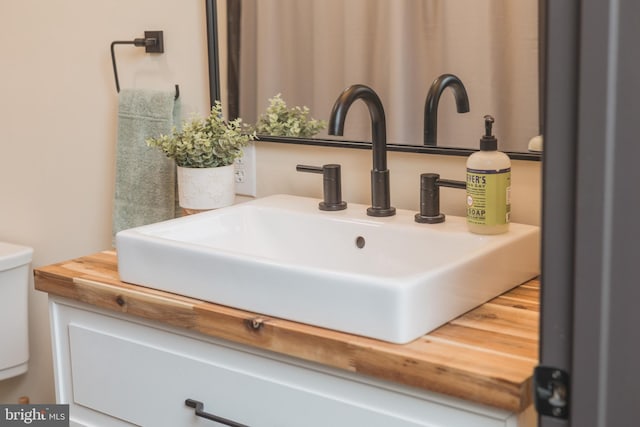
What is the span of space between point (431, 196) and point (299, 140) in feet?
1.31

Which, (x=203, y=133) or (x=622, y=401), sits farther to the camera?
(x=203, y=133)

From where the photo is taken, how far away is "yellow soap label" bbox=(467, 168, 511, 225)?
4.81 ft

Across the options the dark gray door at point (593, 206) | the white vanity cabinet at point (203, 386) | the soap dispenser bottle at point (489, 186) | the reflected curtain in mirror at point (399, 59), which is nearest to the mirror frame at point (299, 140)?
the reflected curtain in mirror at point (399, 59)

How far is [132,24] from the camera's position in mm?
2131

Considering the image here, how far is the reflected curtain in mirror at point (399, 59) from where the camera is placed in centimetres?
155

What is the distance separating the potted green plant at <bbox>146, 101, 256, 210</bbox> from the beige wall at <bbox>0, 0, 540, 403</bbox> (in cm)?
13

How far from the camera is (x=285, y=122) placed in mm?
1899

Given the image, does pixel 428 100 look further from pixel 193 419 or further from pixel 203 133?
pixel 193 419

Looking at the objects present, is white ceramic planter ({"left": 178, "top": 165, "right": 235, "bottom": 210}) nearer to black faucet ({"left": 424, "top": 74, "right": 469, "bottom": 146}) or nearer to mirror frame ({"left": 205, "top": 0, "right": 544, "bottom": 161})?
mirror frame ({"left": 205, "top": 0, "right": 544, "bottom": 161})

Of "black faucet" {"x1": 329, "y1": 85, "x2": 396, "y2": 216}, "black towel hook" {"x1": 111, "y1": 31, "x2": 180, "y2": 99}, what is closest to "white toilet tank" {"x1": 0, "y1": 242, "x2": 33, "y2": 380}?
"black towel hook" {"x1": 111, "y1": 31, "x2": 180, "y2": 99}

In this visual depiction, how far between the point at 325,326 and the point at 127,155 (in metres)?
0.98

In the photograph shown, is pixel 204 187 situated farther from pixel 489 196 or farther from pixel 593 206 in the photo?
pixel 593 206

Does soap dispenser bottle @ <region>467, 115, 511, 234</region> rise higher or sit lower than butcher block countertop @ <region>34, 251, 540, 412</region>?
higher

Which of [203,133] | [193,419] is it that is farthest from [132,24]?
[193,419]
